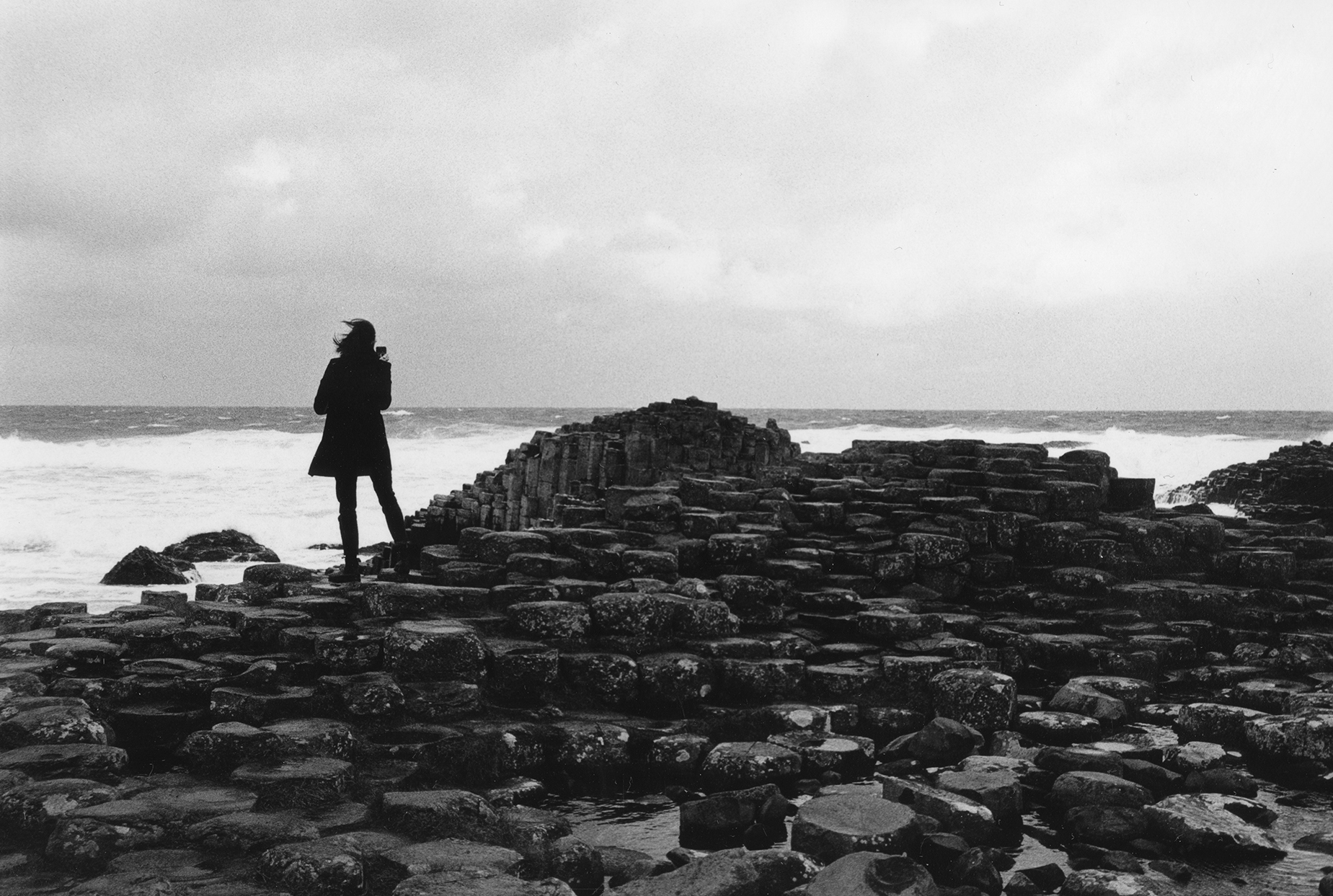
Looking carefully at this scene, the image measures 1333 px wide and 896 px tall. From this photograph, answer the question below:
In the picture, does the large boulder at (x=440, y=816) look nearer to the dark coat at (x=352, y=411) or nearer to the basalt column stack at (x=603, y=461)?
the dark coat at (x=352, y=411)

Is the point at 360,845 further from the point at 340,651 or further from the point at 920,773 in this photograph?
the point at 920,773

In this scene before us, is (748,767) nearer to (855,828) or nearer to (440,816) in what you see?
(855,828)

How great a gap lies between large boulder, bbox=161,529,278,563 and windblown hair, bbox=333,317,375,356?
11.1 metres

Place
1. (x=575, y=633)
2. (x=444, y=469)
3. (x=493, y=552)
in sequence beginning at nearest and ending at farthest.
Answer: (x=575, y=633) → (x=493, y=552) → (x=444, y=469)

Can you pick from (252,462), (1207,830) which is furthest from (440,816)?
(252,462)

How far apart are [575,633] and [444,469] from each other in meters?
33.7

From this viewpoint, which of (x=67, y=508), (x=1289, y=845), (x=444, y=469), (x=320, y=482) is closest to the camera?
(x=1289, y=845)

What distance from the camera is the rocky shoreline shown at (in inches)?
150

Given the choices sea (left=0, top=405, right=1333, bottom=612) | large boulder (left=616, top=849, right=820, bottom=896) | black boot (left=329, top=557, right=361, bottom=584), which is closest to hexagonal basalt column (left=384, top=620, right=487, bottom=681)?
large boulder (left=616, top=849, right=820, bottom=896)

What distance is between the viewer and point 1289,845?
4.22 m

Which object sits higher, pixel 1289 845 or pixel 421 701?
pixel 421 701

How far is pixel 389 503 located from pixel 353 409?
1.03 m

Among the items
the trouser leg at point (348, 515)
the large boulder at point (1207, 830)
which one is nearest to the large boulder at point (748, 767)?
the large boulder at point (1207, 830)

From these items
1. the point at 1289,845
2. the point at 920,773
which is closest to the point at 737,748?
the point at 920,773
